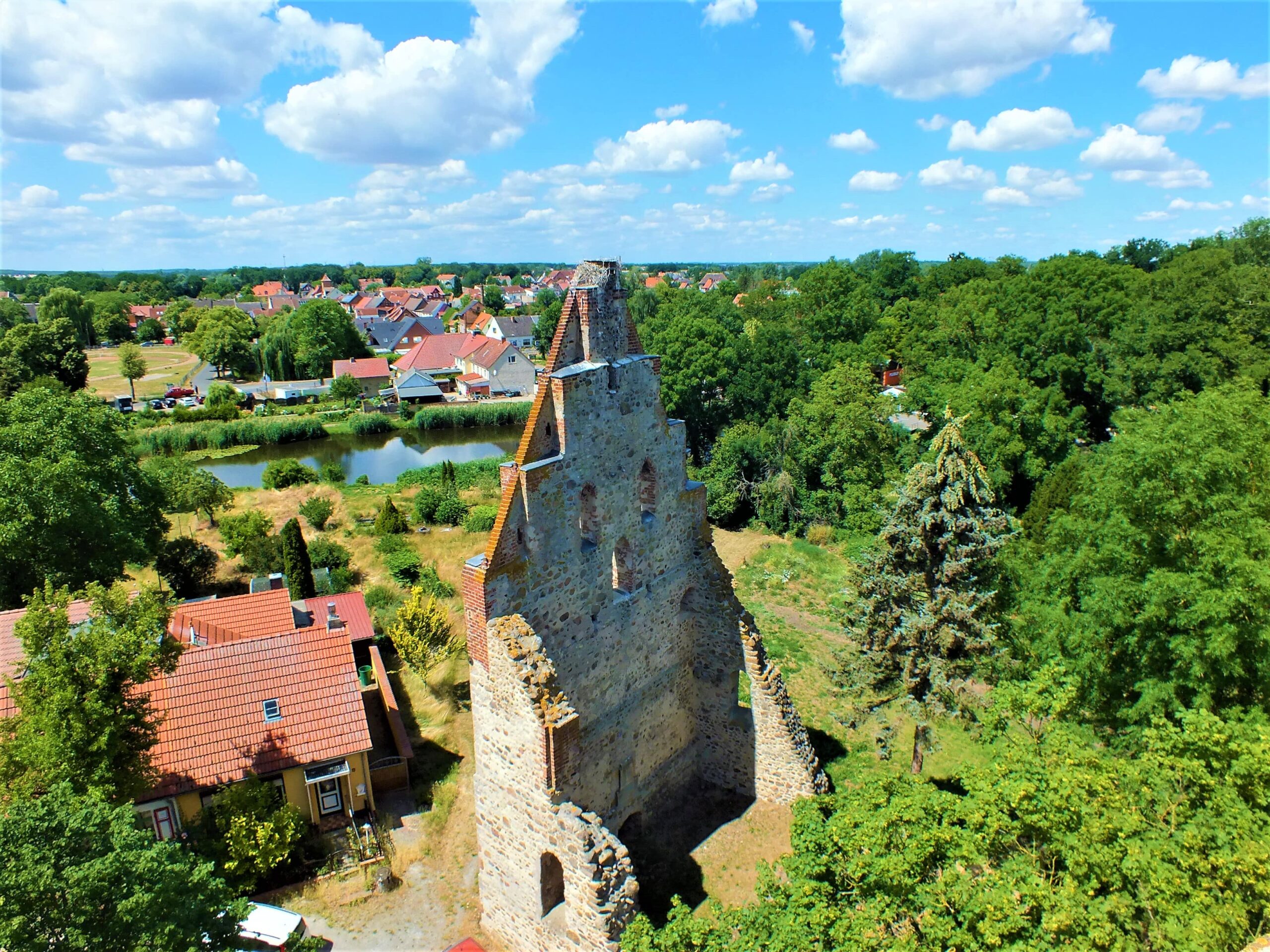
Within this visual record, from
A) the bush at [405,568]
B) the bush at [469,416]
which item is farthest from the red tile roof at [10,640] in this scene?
the bush at [469,416]

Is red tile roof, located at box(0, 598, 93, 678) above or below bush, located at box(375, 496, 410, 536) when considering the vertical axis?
above

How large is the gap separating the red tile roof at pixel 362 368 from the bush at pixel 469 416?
1183 cm

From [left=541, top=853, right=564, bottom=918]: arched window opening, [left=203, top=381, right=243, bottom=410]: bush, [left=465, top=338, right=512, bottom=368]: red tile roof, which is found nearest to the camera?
[left=541, top=853, right=564, bottom=918]: arched window opening

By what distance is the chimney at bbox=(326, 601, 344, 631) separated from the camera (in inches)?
701

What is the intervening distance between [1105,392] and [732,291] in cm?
4514

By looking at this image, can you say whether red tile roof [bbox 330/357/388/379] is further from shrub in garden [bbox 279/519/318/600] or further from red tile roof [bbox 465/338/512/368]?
shrub in garden [bbox 279/519/318/600]

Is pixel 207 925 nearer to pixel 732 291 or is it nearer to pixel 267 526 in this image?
pixel 267 526

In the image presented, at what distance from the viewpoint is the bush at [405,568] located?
29453mm

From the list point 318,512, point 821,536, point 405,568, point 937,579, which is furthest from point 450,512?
Result: point 937,579

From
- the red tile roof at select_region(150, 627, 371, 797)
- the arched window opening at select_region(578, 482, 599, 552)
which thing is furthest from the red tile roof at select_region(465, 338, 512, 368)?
the arched window opening at select_region(578, 482, 599, 552)

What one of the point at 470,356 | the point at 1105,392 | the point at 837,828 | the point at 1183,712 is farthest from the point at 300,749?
the point at 470,356

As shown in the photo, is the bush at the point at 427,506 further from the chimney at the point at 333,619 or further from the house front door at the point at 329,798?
the house front door at the point at 329,798

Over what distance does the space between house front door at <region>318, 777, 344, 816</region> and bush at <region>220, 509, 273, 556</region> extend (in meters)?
16.8

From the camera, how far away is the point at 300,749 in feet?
49.0
